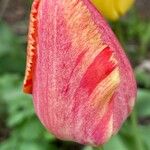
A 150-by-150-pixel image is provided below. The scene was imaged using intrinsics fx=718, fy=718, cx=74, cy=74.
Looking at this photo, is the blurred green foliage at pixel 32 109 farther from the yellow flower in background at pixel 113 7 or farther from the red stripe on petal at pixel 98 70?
the red stripe on petal at pixel 98 70

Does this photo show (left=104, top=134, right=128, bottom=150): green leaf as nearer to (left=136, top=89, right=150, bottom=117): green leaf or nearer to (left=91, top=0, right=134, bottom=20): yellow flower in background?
(left=136, top=89, right=150, bottom=117): green leaf

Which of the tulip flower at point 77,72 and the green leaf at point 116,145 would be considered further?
the green leaf at point 116,145

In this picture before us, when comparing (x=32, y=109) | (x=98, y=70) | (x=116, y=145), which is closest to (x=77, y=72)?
(x=98, y=70)

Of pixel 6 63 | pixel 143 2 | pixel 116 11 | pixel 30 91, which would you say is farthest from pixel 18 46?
pixel 30 91

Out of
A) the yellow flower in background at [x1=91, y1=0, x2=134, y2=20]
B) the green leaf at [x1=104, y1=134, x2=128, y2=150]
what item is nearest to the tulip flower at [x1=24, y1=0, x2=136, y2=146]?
the yellow flower in background at [x1=91, y1=0, x2=134, y2=20]

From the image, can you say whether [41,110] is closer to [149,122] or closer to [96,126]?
[96,126]

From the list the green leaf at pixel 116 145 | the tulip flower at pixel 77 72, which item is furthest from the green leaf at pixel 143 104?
the tulip flower at pixel 77 72

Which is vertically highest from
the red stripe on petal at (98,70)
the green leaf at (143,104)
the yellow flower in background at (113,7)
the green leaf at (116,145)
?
the red stripe on petal at (98,70)
